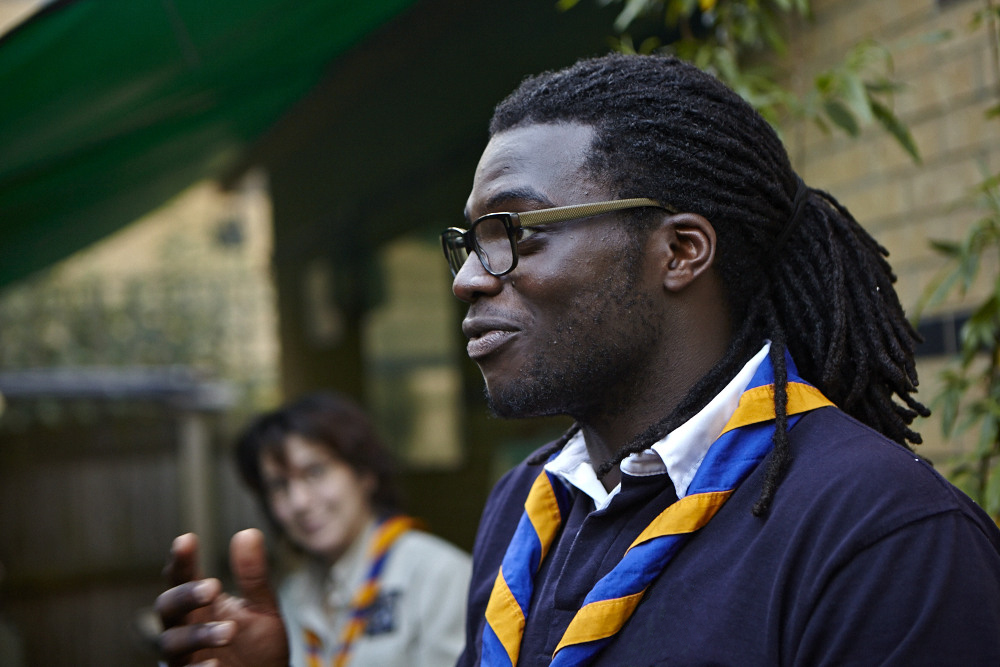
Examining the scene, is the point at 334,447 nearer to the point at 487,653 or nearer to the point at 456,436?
the point at 487,653

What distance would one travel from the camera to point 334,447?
3699 mm

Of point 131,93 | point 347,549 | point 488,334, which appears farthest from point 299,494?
point 488,334

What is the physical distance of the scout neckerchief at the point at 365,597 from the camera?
3275 mm

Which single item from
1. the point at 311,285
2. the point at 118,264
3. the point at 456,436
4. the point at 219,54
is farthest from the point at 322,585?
the point at 118,264

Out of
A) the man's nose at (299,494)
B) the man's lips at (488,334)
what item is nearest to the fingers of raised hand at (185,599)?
the man's lips at (488,334)

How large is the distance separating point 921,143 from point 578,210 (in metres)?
1.84

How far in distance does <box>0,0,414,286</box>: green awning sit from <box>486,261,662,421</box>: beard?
6.24ft

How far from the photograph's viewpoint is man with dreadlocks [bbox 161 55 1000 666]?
4.48 ft

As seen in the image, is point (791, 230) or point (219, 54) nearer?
point (791, 230)

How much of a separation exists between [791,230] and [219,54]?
7.44 feet

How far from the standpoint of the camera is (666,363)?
1.64 meters

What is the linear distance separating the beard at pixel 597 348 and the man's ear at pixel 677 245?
6 cm

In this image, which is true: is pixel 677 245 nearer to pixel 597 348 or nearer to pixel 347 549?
pixel 597 348

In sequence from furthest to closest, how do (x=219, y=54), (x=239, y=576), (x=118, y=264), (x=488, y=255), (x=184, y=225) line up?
(x=118, y=264) < (x=184, y=225) < (x=219, y=54) < (x=488, y=255) < (x=239, y=576)
